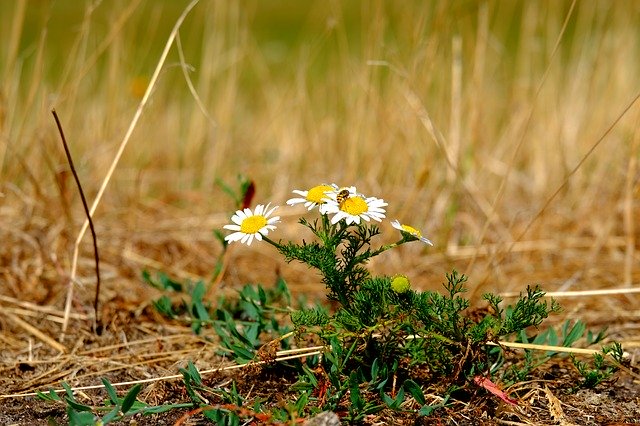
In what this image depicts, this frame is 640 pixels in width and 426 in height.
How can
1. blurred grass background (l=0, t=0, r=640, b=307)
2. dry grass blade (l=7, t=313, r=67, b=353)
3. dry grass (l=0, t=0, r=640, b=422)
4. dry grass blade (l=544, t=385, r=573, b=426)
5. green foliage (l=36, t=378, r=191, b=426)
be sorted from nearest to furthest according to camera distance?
green foliage (l=36, t=378, r=191, b=426), dry grass blade (l=544, t=385, r=573, b=426), dry grass blade (l=7, t=313, r=67, b=353), dry grass (l=0, t=0, r=640, b=422), blurred grass background (l=0, t=0, r=640, b=307)

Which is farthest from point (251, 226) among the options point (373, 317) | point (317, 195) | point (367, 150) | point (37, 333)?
point (367, 150)

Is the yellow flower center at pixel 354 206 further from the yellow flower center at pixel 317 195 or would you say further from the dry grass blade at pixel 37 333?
the dry grass blade at pixel 37 333

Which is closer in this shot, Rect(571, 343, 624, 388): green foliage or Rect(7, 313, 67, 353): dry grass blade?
Rect(571, 343, 624, 388): green foliage

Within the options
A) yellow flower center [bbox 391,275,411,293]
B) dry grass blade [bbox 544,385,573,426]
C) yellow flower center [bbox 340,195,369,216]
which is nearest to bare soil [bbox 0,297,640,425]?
dry grass blade [bbox 544,385,573,426]

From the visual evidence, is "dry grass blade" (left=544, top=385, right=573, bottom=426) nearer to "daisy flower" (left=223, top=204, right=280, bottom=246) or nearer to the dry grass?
the dry grass

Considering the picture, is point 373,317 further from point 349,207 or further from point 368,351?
point 349,207

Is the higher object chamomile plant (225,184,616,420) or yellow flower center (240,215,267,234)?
yellow flower center (240,215,267,234)

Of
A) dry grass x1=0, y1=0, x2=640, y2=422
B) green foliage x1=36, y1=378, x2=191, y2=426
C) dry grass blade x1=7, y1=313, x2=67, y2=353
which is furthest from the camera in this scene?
dry grass x1=0, y1=0, x2=640, y2=422
